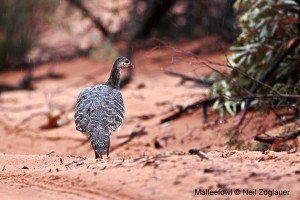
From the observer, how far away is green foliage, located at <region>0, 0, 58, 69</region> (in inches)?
669

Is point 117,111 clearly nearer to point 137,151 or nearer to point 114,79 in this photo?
point 114,79

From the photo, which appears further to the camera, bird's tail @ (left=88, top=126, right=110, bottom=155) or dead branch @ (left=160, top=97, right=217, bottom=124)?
dead branch @ (left=160, top=97, right=217, bottom=124)

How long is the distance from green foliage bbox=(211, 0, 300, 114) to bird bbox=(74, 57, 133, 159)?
1.81 m

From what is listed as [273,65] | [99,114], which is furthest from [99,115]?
[273,65]

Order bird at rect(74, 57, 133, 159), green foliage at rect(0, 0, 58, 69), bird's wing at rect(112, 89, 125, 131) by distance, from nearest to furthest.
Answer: bird at rect(74, 57, 133, 159)
bird's wing at rect(112, 89, 125, 131)
green foliage at rect(0, 0, 58, 69)

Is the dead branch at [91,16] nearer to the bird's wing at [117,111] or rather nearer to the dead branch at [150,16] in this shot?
the dead branch at [150,16]

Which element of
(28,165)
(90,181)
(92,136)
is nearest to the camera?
(90,181)

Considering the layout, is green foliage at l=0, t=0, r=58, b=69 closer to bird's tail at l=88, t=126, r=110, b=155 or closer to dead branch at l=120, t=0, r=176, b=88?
dead branch at l=120, t=0, r=176, b=88

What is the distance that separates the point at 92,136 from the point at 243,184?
2.65 metres

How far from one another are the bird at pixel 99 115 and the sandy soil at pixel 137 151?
237 mm

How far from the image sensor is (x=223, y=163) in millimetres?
5027

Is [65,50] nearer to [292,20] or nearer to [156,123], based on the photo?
[156,123]

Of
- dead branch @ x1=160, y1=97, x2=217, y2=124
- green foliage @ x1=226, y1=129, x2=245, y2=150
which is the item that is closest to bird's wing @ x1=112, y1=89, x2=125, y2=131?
green foliage @ x1=226, y1=129, x2=245, y2=150

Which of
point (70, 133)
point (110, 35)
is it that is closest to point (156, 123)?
point (70, 133)
